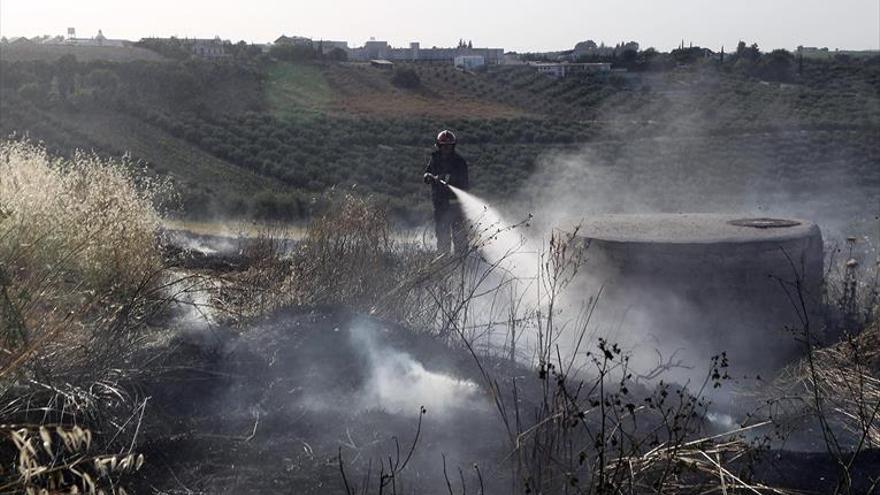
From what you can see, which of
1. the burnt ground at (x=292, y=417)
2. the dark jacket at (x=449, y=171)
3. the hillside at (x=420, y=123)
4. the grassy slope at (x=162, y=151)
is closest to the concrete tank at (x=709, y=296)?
the burnt ground at (x=292, y=417)

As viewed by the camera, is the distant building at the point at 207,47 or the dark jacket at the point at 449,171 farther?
the distant building at the point at 207,47

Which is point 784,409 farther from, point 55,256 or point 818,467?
point 55,256

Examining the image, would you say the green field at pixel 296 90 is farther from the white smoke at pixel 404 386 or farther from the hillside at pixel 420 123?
the white smoke at pixel 404 386

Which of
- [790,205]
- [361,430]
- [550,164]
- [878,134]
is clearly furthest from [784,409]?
[878,134]

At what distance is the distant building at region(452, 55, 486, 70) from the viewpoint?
49912mm

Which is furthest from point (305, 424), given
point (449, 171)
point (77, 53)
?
point (77, 53)

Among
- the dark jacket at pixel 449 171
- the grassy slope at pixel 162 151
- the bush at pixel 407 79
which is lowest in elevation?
the grassy slope at pixel 162 151

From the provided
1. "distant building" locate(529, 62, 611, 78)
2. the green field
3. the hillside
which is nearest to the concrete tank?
the hillside

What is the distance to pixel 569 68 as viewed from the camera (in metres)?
48.7

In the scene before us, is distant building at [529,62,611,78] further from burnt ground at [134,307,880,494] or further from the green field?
burnt ground at [134,307,880,494]

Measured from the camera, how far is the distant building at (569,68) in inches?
1858

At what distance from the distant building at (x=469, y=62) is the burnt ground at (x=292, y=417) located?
43233 mm

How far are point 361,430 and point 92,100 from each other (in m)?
31.8

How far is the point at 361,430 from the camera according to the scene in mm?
5945
